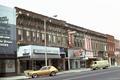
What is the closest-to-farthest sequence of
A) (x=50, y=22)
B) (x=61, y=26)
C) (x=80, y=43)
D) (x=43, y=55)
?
(x=43, y=55) → (x=50, y=22) → (x=61, y=26) → (x=80, y=43)

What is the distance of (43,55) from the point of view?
60.2 metres

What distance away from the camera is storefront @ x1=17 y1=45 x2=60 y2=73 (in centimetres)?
5553

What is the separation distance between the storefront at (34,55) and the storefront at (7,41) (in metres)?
1.41

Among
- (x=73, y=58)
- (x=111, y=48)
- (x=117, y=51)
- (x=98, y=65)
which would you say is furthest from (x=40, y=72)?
(x=117, y=51)

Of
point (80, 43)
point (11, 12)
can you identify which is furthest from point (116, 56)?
point (11, 12)

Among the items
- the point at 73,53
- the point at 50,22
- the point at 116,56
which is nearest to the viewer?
the point at 50,22

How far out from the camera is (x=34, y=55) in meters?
57.1

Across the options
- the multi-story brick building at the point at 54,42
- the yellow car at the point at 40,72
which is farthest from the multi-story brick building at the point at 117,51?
the yellow car at the point at 40,72

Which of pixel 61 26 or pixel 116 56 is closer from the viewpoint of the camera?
pixel 61 26

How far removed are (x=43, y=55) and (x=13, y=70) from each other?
7097mm

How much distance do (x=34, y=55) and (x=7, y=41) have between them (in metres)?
5.63

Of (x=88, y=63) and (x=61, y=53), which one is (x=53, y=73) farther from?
(x=88, y=63)

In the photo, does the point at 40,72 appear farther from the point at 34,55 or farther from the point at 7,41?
the point at 34,55

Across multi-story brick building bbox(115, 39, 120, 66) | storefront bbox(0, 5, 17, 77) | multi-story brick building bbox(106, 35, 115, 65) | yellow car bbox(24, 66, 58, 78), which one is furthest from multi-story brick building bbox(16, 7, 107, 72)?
multi-story brick building bbox(115, 39, 120, 66)
